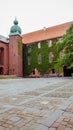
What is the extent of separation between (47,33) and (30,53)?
7557mm

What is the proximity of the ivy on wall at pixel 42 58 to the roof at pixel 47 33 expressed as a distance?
1996 mm

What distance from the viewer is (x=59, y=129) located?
3363mm

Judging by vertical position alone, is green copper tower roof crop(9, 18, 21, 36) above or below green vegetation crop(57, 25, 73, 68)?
above

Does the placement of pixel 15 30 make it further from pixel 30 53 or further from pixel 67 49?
pixel 67 49

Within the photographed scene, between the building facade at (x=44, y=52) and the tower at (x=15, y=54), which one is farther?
the tower at (x=15, y=54)

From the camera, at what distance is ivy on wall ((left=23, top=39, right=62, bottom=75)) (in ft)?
149

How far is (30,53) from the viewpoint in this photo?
50.3 m

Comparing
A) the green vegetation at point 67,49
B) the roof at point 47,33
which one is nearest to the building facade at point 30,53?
the roof at point 47,33

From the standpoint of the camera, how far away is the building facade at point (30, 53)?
46.4 metres

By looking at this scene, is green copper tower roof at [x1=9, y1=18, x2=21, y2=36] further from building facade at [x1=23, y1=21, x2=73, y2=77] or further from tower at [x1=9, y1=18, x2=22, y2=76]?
building facade at [x1=23, y1=21, x2=73, y2=77]

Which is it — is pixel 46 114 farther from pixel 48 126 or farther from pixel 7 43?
pixel 7 43

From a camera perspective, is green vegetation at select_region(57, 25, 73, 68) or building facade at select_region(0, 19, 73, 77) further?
building facade at select_region(0, 19, 73, 77)

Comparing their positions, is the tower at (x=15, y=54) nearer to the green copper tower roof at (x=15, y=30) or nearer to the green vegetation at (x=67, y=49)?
the green copper tower roof at (x=15, y=30)

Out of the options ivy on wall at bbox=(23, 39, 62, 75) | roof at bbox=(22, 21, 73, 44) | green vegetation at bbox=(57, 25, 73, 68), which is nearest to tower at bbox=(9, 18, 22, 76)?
ivy on wall at bbox=(23, 39, 62, 75)
